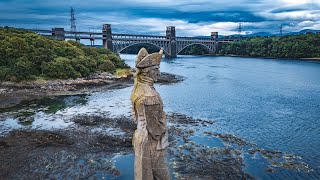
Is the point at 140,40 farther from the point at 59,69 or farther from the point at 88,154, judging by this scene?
the point at 88,154

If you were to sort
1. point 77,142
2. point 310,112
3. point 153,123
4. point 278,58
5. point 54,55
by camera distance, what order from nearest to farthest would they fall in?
point 153,123 → point 77,142 → point 310,112 → point 54,55 → point 278,58

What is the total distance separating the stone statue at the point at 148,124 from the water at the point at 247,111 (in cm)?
1097

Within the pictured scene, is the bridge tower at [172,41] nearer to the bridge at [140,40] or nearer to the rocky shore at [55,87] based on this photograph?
the bridge at [140,40]

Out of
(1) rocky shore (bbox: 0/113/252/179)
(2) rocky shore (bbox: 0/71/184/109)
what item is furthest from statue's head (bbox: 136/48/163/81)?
(2) rocky shore (bbox: 0/71/184/109)

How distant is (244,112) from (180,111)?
286 inches

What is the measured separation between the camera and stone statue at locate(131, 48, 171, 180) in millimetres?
7141

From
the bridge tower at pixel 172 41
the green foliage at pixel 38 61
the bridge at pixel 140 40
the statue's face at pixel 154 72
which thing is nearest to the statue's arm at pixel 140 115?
the statue's face at pixel 154 72

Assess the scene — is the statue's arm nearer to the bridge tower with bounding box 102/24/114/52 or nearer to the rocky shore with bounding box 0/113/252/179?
the rocky shore with bounding box 0/113/252/179

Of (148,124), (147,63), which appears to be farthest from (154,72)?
(148,124)

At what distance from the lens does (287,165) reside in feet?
63.8

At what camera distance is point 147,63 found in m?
7.34

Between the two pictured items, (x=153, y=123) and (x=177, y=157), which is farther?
(x=177, y=157)

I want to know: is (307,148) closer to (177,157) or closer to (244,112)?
(177,157)

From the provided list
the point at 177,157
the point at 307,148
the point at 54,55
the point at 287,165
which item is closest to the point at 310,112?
the point at 307,148
